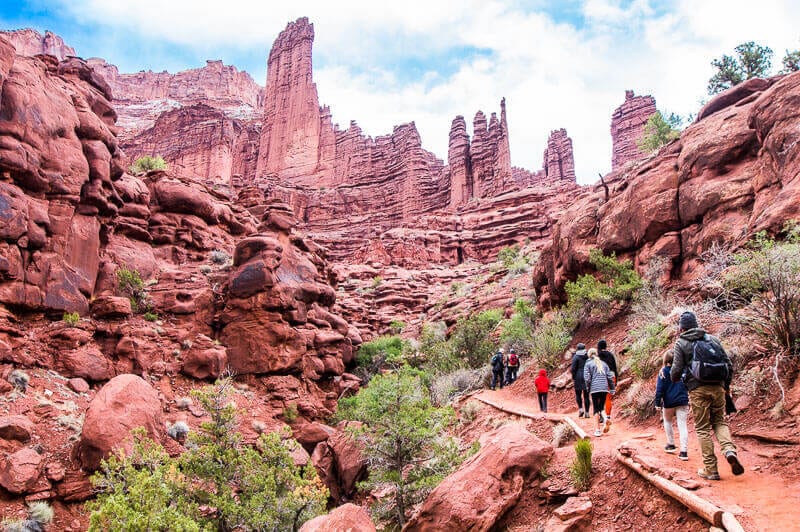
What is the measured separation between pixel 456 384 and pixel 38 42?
494ft

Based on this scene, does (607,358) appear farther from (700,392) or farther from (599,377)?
(700,392)

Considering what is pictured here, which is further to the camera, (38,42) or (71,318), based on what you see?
(38,42)

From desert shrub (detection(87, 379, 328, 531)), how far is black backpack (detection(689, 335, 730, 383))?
732cm

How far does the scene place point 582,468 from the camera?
20.8 feet

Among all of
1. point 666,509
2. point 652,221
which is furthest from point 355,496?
point 652,221

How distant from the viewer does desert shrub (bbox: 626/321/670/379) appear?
957 centimetres

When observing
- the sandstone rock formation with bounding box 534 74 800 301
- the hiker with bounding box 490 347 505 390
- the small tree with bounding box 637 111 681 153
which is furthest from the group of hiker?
the small tree with bounding box 637 111 681 153

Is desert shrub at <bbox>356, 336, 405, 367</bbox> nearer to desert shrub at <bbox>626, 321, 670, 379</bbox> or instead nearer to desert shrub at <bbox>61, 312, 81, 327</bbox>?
desert shrub at <bbox>61, 312, 81, 327</bbox>

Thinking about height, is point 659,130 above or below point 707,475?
above

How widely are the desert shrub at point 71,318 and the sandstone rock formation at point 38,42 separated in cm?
13293

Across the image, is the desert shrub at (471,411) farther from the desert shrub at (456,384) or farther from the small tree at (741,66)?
the small tree at (741,66)

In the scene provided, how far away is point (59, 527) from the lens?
944 centimetres

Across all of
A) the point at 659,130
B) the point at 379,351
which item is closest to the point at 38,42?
the point at 379,351

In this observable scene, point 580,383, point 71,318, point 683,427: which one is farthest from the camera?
point 71,318
